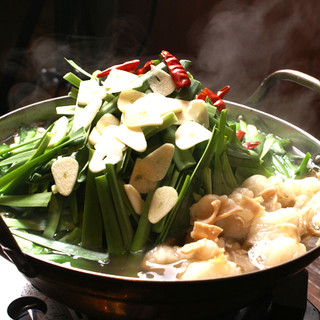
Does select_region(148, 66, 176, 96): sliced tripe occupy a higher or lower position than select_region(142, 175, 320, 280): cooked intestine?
higher

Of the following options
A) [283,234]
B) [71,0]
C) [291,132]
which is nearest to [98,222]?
[283,234]

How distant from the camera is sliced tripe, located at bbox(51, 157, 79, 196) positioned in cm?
128

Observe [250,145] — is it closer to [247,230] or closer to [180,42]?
[247,230]

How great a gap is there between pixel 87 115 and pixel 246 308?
0.84 meters

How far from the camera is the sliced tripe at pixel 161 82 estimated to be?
4.95 feet

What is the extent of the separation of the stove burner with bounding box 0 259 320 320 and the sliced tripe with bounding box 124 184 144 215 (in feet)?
1.28

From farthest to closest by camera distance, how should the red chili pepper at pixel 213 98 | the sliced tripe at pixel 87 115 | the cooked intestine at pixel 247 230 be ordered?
the red chili pepper at pixel 213 98
the sliced tripe at pixel 87 115
the cooked intestine at pixel 247 230

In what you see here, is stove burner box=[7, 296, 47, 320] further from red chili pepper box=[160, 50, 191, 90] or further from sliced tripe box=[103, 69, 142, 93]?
red chili pepper box=[160, 50, 191, 90]

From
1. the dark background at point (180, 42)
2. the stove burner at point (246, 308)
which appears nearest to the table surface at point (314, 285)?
the stove burner at point (246, 308)

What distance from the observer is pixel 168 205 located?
126 centimetres

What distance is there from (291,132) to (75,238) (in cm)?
112

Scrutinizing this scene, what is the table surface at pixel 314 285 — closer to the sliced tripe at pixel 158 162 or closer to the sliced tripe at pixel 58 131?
the sliced tripe at pixel 158 162

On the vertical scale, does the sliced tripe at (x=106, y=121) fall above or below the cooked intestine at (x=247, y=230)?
above

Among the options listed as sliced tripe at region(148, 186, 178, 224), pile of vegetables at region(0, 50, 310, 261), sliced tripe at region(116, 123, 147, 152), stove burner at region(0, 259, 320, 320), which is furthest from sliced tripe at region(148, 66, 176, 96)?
stove burner at region(0, 259, 320, 320)
